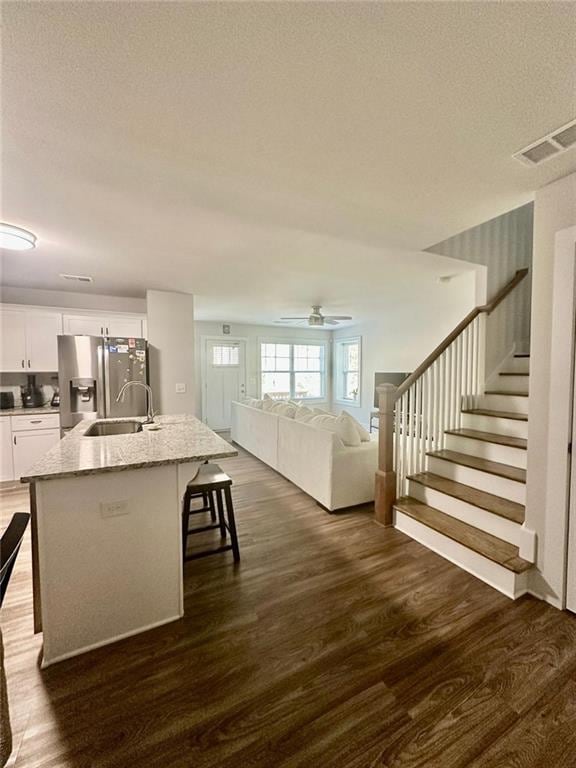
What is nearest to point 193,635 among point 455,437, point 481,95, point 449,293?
point 455,437

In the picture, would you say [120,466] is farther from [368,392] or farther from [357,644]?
[368,392]

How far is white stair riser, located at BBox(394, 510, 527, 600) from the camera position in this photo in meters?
2.00

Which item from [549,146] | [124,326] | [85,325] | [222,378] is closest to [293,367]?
[222,378]

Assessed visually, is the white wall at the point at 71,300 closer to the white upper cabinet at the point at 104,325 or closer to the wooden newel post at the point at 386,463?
the white upper cabinet at the point at 104,325

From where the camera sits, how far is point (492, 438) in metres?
2.74

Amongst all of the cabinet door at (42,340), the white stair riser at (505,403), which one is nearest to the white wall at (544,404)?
the white stair riser at (505,403)

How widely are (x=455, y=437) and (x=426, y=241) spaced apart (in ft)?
5.87

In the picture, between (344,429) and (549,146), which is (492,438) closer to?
(344,429)

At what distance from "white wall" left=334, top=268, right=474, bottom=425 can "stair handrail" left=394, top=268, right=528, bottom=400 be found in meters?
0.29

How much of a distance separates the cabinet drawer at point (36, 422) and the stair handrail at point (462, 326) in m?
4.16

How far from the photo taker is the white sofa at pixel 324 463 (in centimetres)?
312

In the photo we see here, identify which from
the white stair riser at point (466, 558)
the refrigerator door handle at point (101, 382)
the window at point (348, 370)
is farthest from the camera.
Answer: the window at point (348, 370)

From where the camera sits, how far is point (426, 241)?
2668 mm

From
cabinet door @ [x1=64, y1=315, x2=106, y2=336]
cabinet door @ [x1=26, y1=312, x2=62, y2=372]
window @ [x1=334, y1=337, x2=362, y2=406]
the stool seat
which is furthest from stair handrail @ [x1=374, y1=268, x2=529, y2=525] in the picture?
cabinet door @ [x1=26, y1=312, x2=62, y2=372]
